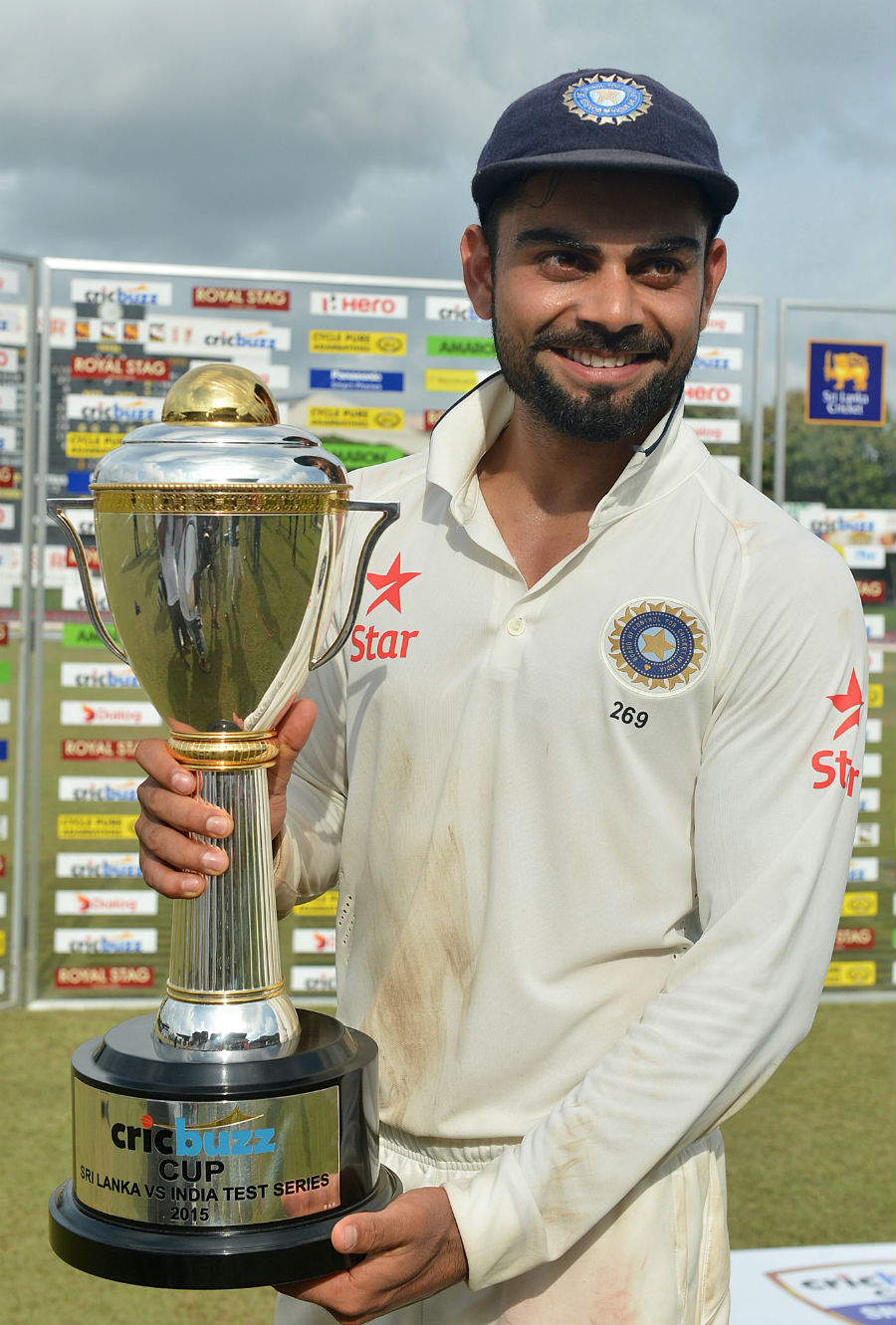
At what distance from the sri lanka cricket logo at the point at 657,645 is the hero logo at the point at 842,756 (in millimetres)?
141

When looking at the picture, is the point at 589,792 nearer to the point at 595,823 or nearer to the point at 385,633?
the point at 595,823

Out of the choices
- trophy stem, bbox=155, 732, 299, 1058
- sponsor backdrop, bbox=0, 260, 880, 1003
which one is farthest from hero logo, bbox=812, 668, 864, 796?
sponsor backdrop, bbox=0, 260, 880, 1003

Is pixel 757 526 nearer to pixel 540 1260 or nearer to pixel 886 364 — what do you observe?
pixel 540 1260

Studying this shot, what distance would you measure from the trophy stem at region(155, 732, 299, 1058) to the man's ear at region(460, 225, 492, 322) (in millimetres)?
583

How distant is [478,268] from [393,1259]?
1056 millimetres

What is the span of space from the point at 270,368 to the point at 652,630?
13.5 feet

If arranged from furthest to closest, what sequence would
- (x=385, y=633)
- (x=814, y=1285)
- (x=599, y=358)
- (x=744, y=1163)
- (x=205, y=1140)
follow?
1. (x=744, y=1163)
2. (x=814, y=1285)
3. (x=385, y=633)
4. (x=599, y=358)
5. (x=205, y=1140)

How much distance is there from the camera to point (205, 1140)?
1.19m

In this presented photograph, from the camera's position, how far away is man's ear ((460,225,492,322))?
1538 millimetres

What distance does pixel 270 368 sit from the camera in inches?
205

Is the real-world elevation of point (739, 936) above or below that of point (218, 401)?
below

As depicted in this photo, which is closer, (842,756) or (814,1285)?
(842,756)

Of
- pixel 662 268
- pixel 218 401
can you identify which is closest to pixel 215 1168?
pixel 218 401

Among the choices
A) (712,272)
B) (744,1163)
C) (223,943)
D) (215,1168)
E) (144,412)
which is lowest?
(744,1163)
